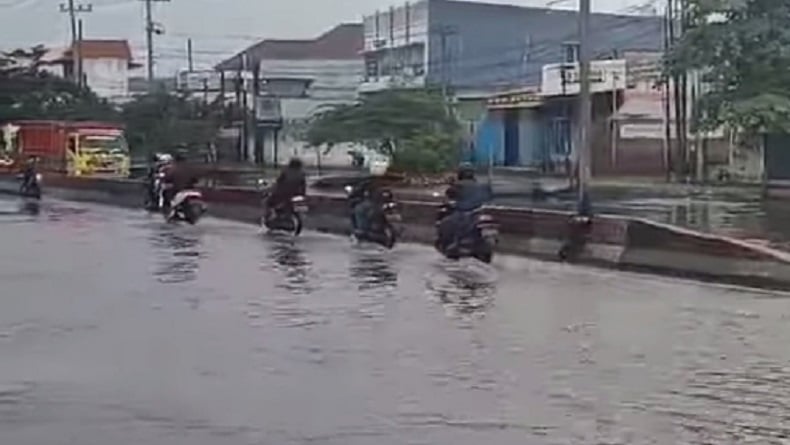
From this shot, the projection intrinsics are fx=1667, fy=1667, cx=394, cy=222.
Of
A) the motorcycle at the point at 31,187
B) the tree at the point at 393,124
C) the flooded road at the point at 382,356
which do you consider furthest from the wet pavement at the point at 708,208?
the motorcycle at the point at 31,187

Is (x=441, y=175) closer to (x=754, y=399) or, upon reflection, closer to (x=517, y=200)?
(x=517, y=200)

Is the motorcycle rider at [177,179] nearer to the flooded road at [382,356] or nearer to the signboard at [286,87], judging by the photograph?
the flooded road at [382,356]

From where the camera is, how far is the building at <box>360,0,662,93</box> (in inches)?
3575

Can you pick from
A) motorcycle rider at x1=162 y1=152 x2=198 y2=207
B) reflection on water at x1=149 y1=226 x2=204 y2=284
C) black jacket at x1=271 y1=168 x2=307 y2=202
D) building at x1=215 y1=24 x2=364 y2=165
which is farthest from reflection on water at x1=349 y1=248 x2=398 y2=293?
building at x1=215 y1=24 x2=364 y2=165

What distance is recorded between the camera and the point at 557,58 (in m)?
91.9

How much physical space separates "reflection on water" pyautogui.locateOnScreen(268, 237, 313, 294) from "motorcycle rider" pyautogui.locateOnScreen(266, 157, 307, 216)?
1.42m

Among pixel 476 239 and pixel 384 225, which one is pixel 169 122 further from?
pixel 476 239

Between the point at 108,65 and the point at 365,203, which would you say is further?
the point at 108,65

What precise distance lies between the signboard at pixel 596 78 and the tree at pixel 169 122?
55.6 feet

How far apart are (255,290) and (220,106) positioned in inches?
2613

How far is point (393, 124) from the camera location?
2525 inches

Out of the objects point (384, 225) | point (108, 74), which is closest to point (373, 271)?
point (384, 225)

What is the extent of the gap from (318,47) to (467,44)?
93.2 feet

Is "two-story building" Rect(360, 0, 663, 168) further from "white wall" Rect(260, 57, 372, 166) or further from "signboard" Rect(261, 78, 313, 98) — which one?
"signboard" Rect(261, 78, 313, 98)
